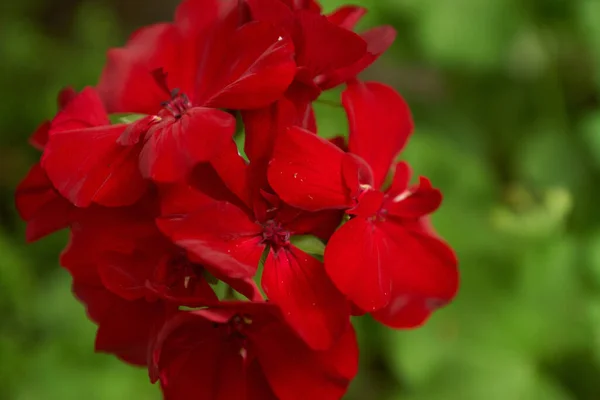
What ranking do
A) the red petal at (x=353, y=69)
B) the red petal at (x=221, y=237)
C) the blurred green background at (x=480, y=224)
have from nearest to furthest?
the red petal at (x=221, y=237)
the red petal at (x=353, y=69)
the blurred green background at (x=480, y=224)

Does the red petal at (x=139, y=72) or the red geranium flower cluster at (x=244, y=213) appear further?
the red petal at (x=139, y=72)

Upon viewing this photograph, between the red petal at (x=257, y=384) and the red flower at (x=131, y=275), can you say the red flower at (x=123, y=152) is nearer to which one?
the red flower at (x=131, y=275)

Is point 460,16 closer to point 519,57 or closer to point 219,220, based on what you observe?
point 519,57

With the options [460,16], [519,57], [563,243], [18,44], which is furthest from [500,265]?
[18,44]

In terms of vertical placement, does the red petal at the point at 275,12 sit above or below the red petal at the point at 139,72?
above

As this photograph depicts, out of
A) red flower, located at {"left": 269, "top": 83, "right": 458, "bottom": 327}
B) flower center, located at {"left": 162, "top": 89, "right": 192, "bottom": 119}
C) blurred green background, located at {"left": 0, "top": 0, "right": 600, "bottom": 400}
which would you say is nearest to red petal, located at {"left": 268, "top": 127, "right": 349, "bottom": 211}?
red flower, located at {"left": 269, "top": 83, "right": 458, "bottom": 327}

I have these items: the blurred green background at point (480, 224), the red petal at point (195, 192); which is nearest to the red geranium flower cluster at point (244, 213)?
the red petal at point (195, 192)

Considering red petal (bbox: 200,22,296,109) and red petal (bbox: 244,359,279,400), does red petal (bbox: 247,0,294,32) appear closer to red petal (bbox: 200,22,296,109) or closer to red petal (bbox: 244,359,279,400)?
red petal (bbox: 200,22,296,109)
